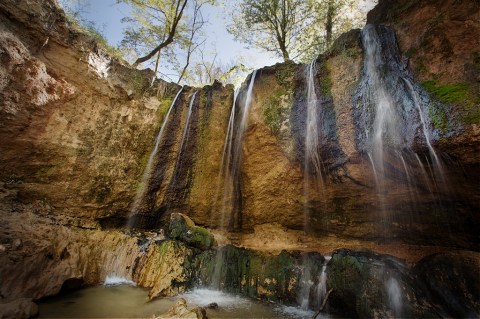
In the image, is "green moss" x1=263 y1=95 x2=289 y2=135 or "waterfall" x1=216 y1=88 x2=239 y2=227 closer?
"green moss" x1=263 y1=95 x2=289 y2=135

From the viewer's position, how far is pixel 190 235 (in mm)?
6633

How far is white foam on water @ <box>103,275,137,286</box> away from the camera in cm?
603

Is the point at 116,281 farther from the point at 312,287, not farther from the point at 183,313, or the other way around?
the point at 312,287

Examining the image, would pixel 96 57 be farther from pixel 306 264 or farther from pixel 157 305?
pixel 306 264

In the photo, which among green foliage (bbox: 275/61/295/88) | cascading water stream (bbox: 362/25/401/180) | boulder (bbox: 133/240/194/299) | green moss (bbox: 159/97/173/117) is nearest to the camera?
cascading water stream (bbox: 362/25/401/180)

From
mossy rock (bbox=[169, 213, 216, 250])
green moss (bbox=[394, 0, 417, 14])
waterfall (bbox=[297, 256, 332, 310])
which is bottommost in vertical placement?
waterfall (bbox=[297, 256, 332, 310])

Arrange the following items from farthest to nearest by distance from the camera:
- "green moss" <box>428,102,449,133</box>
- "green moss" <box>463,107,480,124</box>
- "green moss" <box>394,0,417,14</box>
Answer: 1. "green moss" <box>394,0,417,14</box>
2. "green moss" <box>428,102,449,133</box>
3. "green moss" <box>463,107,480,124</box>

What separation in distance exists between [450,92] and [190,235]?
21.7 feet

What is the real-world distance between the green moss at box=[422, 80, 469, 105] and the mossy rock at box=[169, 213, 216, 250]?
6.15 m

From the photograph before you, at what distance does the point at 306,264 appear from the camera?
216 inches

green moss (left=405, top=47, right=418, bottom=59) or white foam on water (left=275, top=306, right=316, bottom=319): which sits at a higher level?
green moss (left=405, top=47, right=418, bottom=59)

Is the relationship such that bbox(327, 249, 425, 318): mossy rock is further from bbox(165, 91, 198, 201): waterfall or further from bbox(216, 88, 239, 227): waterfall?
bbox(165, 91, 198, 201): waterfall

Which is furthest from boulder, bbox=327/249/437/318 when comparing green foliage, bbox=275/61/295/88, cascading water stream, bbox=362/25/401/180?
green foliage, bbox=275/61/295/88

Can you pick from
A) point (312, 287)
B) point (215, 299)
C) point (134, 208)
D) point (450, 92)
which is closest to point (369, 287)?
point (312, 287)
